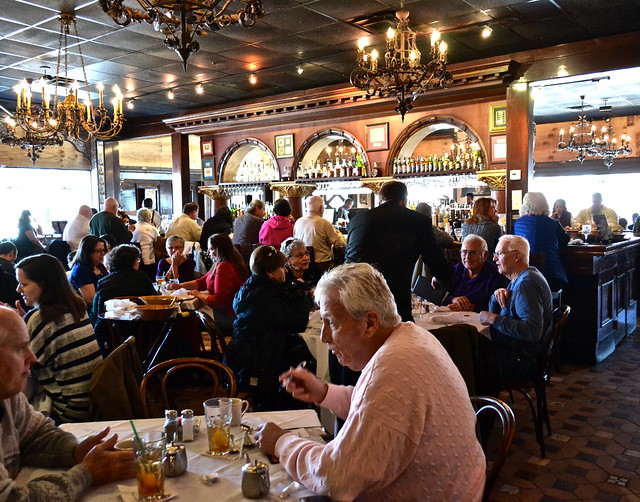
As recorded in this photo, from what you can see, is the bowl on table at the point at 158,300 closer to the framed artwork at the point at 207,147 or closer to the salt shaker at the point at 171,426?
the salt shaker at the point at 171,426

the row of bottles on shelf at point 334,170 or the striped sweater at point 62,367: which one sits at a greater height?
the row of bottles on shelf at point 334,170

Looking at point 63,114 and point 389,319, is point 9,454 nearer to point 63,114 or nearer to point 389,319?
point 389,319

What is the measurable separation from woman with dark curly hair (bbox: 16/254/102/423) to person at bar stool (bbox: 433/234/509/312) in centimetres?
271

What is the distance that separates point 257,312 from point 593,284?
13.2 ft

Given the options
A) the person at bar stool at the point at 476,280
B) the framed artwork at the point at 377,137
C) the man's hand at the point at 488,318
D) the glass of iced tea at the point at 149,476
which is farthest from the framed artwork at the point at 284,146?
the glass of iced tea at the point at 149,476

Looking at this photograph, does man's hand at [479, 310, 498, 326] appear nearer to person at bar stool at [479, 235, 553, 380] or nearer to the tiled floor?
person at bar stool at [479, 235, 553, 380]

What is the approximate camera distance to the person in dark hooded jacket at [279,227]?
7.74m

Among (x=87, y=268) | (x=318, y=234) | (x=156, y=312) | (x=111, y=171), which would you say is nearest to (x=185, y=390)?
(x=156, y=312)

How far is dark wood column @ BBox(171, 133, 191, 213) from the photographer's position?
1173 centimetres

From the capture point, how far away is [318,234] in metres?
7.45

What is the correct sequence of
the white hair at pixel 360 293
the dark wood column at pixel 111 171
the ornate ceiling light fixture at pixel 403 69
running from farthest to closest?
1. the dark wood column at pixel 111 171
2. the ornate ceiling light fixture at pixel 403 69
3. the white hair at pixel 360 293

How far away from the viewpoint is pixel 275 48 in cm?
702

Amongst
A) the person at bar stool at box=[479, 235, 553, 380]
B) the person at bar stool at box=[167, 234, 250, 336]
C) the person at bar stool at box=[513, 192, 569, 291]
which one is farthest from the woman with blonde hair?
the person at bar stool at box=[167, 234, 250, 336]

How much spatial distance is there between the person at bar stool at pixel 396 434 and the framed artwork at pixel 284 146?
28.6 ft
